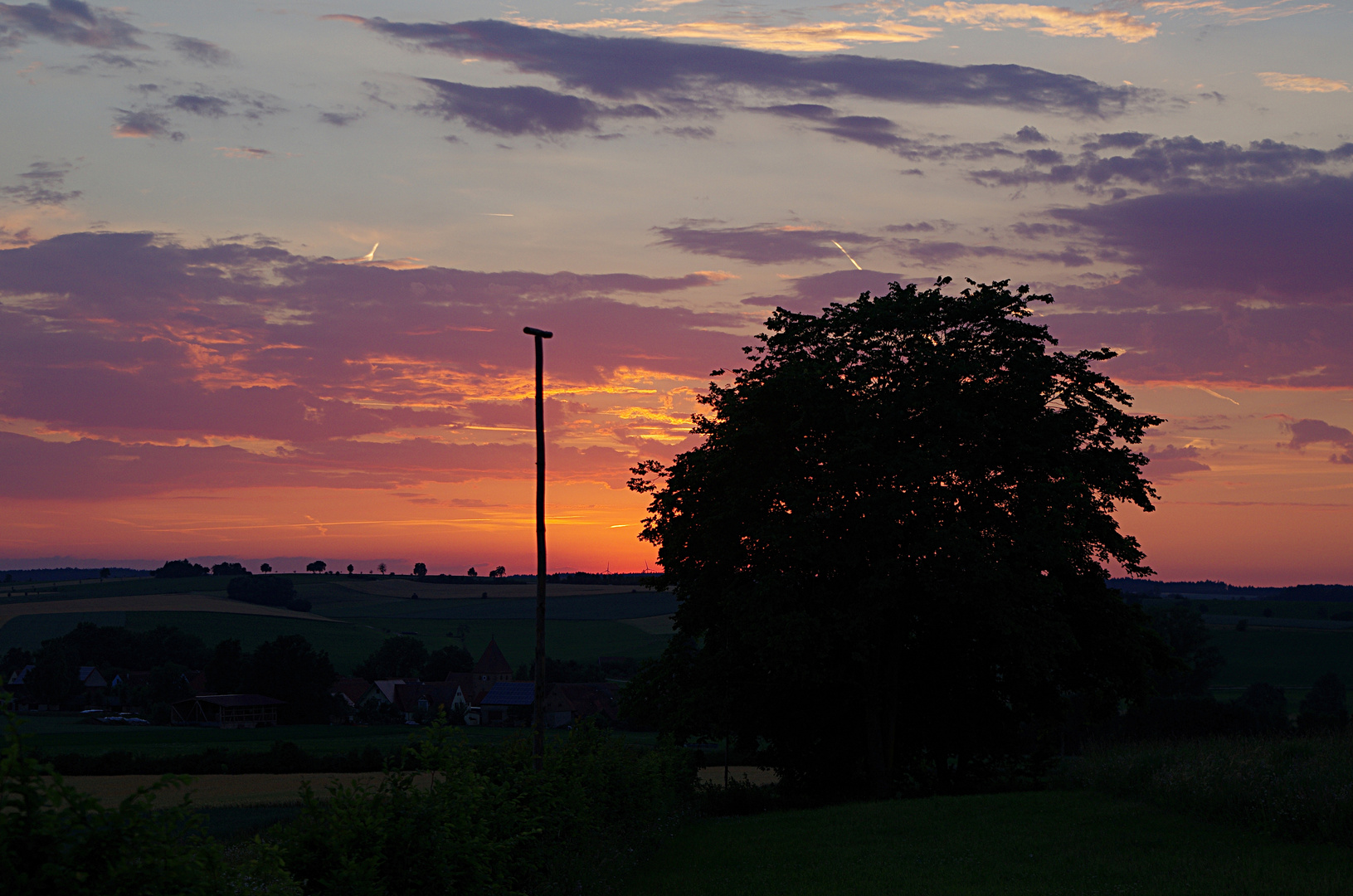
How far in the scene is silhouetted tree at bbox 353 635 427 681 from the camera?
156 metres

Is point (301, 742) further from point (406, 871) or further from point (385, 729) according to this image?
point (406, 871)

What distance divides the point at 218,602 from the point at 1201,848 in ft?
617

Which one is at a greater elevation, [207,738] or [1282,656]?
[1282,656]

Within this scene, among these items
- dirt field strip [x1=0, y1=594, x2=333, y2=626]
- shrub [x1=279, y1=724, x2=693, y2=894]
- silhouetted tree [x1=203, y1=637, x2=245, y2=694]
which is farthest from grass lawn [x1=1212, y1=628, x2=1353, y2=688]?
dirt field strip [x1=0, y1=594, x2=333, y2=626]

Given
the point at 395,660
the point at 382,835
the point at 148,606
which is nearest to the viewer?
Answer: the point at 382,835

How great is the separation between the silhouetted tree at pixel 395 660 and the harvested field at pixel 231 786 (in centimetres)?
8324

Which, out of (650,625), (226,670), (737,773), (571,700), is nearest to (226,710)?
(226,670)

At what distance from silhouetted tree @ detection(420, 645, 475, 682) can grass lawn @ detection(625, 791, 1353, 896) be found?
446 feet

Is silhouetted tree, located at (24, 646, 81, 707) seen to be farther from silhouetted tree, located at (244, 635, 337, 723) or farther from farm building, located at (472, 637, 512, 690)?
farm building, located at (472, 637, 512, 690)

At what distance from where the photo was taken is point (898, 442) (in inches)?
1358

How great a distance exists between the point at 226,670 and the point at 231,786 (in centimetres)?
6715

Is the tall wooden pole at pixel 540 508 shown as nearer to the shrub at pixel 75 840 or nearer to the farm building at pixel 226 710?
the shrub at pixel 75 840

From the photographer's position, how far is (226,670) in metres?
127

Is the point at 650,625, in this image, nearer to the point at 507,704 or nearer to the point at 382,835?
the point at 507,704
